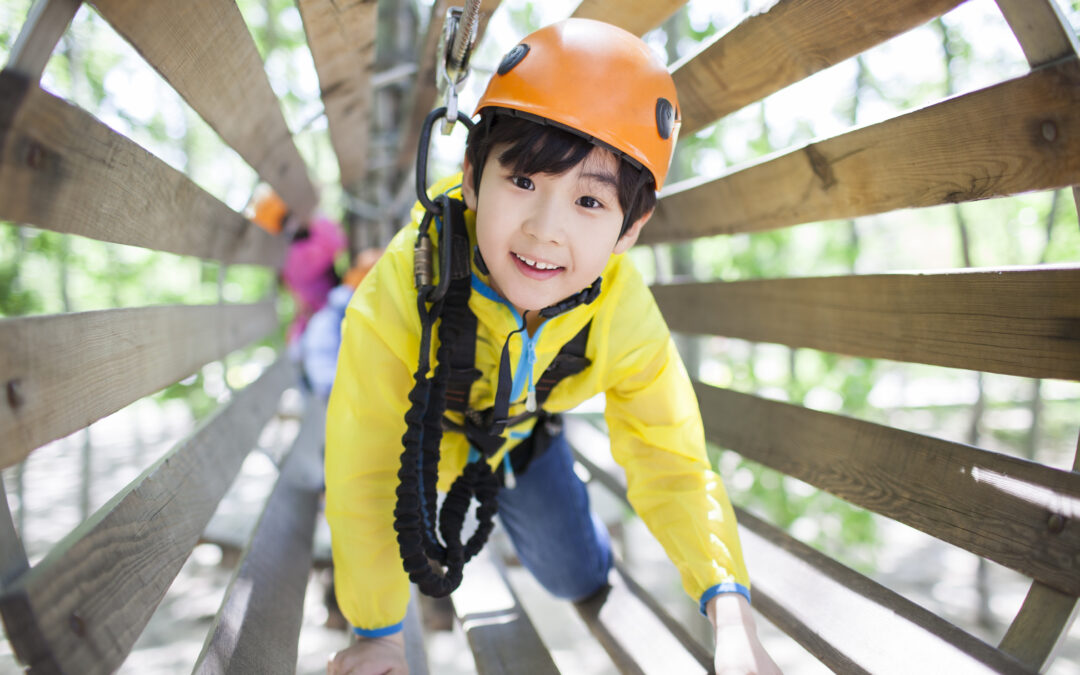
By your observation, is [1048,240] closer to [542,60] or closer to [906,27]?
[906,27]

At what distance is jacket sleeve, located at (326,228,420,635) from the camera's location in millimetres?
1539

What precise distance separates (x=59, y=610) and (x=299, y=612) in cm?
93

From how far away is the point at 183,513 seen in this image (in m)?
1.48

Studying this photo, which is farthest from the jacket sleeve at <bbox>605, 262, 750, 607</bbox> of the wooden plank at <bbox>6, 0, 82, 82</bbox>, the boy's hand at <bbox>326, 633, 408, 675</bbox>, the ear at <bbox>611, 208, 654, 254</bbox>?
the wooden plank at <bbox>6, 0, 82, 82</bbox>

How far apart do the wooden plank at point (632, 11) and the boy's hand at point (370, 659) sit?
195 centimetres

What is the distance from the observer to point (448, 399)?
1.85 meters

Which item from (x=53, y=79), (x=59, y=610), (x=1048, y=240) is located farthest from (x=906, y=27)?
(x=53, y=79)

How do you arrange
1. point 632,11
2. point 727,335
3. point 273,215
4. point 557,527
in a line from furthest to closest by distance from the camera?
point 273,215
point 727,335
point 557,527
point 632,11

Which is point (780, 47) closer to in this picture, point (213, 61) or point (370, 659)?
point (213, 61)

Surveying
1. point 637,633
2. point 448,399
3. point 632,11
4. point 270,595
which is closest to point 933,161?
point 632,11

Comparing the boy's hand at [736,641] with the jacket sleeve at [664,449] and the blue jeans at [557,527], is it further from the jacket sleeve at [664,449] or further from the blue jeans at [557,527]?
the blue jeans at [557,527]

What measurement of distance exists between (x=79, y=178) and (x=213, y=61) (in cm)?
67

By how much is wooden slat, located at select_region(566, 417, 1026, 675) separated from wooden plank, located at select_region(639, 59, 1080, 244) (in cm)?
100

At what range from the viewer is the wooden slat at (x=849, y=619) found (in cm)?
150
